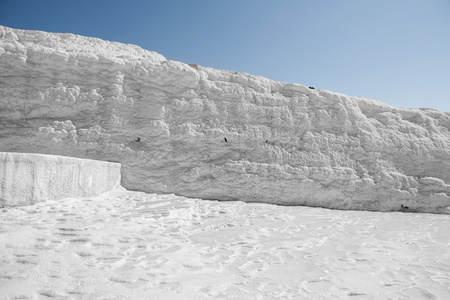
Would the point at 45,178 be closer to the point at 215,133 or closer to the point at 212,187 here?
the point at 212,187

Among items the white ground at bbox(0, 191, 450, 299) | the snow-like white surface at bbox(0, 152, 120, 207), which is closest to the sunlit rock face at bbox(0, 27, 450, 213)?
the snow-like white surface at bbox(0, 152, 120, 207)

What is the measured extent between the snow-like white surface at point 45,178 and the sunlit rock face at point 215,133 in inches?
31.0

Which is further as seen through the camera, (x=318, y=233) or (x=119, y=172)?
(x=119, y=172)

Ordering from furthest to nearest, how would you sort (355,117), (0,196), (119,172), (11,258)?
(355,117) → (119,172) → (0,196) → (11,258)

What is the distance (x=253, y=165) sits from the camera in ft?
16.5

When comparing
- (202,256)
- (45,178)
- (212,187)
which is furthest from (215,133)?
(202,256)

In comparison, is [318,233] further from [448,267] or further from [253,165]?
[253,165]

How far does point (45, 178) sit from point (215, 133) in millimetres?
2635

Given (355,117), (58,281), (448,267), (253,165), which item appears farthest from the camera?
(355,117)

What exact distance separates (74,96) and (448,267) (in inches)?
202

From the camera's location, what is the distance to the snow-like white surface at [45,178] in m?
2.95

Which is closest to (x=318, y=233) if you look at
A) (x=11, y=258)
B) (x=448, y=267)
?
(x=448, y=267)

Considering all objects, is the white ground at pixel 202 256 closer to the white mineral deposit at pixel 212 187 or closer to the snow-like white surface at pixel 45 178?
the white mineral deposit at pixel 212 187

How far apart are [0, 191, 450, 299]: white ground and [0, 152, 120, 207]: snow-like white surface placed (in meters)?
0.14
